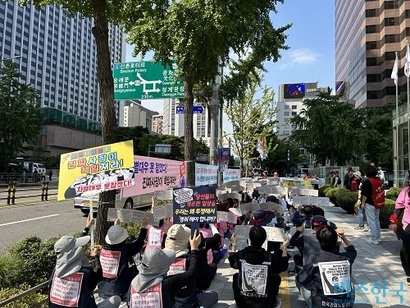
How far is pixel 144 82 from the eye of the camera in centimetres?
1366

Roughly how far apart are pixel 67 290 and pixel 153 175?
5218 mm

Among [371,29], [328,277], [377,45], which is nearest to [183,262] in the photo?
[328,277]

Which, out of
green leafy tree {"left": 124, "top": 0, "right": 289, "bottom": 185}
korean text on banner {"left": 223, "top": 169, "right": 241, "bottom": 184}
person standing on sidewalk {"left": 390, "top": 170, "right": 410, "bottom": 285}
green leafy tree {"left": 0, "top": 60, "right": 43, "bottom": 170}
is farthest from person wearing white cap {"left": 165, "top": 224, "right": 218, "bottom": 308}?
green leafy tree {"left": 0, "top": 60, "right": 43, "bottom": 170}

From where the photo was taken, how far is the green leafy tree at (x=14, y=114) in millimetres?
33500

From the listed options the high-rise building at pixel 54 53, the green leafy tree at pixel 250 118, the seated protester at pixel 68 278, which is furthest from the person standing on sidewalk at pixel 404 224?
the high-rise building at pixel 54 53

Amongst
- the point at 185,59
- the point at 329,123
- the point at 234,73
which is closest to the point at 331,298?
the point at 185,59

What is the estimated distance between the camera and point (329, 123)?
3241cm

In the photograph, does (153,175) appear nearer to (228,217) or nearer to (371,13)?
(228,217)

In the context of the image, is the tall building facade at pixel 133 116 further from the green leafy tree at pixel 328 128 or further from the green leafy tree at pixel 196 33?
the green leafy tree at pixel 196 33

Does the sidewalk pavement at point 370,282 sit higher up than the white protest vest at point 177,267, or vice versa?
the white protest vest at point 177,267

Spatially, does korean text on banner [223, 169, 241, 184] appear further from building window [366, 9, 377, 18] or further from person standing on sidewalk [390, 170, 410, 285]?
building window [366, 9, 377, 18]

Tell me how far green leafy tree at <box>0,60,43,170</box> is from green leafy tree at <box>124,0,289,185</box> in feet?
96.2

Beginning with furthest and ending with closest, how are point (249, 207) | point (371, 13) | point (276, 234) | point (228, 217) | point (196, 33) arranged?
point (371, 13), point (196, 33), point (249, 207), point (228, 217), point (276, 234)

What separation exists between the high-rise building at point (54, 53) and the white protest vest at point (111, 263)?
63.8 meters
